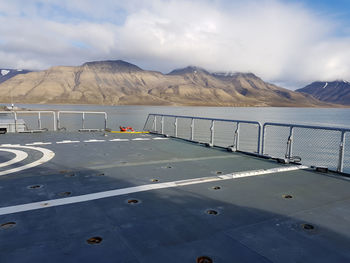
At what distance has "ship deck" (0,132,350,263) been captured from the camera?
2.15 metres

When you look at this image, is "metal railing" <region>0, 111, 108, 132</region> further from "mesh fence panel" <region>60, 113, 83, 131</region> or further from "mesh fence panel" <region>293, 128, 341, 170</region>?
"mesh fence panel" <region>293, 128, 341, 170</region>

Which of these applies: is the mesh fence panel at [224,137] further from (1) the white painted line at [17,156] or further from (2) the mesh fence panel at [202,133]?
(1) the white painted line at [17,156]

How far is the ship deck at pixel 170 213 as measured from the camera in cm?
215

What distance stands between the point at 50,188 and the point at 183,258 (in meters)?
2.54

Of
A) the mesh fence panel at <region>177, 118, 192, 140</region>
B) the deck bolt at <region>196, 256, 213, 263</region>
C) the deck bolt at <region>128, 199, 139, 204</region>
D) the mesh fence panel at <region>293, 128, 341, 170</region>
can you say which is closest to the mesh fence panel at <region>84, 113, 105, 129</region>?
the mesh fence panel at <region>177, 118, 192, 140</region>

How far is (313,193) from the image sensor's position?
3.68 m

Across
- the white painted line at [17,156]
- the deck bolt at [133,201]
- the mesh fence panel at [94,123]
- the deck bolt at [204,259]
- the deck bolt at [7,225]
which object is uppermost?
the deck bolt at [204,259]

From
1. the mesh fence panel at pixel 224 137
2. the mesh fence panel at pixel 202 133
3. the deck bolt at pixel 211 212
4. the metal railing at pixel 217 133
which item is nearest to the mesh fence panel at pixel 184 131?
the metal railing at pixel 217 133

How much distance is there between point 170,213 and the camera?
2.91 m

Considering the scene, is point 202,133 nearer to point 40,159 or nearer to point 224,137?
point 224,137

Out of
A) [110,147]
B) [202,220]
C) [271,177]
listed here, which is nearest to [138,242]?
[202,220]

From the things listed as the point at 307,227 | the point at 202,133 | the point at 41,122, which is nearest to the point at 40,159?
the point at 307,227

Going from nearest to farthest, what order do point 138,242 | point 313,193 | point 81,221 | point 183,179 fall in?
point 138,242 → point 81,221 → point 313,193 → point 183,179

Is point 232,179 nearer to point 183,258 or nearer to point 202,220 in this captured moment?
point 202,220
